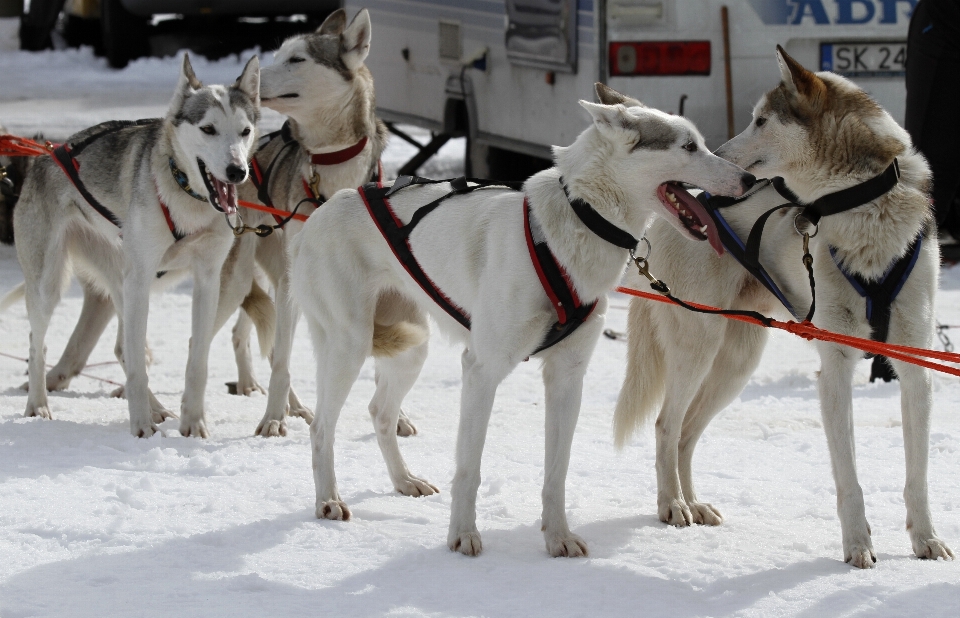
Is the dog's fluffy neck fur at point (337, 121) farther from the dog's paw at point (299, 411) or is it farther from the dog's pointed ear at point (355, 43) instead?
the dog's paw at point (299, 411)

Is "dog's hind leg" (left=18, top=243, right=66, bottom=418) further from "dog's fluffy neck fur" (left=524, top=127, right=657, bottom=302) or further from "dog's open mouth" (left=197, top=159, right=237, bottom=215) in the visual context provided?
"dog's fluffy neck fur" (left=524, top=127, right=657, bottom=302)

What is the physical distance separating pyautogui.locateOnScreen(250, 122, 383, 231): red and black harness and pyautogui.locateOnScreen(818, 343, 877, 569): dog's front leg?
218cm

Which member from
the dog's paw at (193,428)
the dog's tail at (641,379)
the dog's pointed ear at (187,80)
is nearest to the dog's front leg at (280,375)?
the dog's paw at (193,428)

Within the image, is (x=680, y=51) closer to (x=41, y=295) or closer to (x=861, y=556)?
(x=41, y=295)

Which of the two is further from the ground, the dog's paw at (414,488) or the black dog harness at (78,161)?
the black dog harness at (78,161)

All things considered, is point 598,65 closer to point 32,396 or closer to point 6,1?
point 32,396

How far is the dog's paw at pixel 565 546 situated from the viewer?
3.32m

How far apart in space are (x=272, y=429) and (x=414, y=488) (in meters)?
1.04

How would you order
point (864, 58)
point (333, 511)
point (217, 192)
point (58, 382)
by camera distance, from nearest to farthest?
point (333, 511), point (217, 192), point (58, 382), point (864, 58)

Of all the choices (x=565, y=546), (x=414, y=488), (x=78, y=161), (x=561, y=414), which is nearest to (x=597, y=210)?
(x=561, y=414)

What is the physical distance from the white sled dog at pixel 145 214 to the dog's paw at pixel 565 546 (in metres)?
1.93

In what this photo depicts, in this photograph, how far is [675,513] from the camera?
3736 millimetres

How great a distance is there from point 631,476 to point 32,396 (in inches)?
102

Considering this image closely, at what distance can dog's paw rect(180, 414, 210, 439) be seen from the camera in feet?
15.7
